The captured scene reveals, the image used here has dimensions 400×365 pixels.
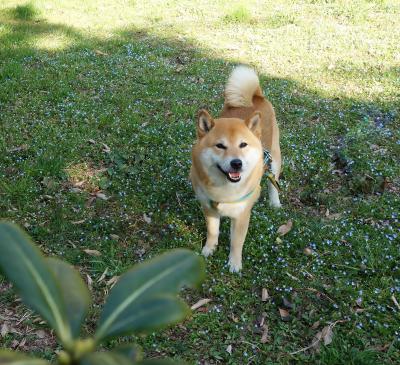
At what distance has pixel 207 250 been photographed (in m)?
4.23

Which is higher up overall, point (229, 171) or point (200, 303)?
point (229, 171)

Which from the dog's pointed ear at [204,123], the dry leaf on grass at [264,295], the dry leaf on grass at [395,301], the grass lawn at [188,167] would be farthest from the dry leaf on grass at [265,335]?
the dog's pointed ear at [204,123]

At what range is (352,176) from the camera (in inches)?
207

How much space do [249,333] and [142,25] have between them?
8490 millimetres

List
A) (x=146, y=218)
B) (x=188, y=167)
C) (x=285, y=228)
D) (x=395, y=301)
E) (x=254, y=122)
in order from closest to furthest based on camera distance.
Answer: (x=395, y=301) → (x=254, y=122) → (x=285, y=228) → (x=146, y=218) → (x=188, y=167)

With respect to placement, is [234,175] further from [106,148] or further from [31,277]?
[31,277]

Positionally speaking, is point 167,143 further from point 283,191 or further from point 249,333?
point 249,333

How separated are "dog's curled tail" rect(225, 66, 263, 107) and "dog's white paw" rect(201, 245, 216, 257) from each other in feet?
5.15

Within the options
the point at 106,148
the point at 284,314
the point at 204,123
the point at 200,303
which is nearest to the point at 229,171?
the point at 204,123

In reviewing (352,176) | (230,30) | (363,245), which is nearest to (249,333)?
(363,245)

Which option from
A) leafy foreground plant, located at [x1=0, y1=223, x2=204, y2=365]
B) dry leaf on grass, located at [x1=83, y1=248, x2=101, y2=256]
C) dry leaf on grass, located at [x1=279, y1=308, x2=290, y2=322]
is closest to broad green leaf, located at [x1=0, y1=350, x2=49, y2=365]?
leafy foreground plant, located at [x1=0, y1=223, x2=204, y2=365]

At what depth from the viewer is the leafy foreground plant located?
0.63m

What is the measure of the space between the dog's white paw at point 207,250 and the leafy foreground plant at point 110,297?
11.6ft

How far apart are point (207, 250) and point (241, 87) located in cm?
176
